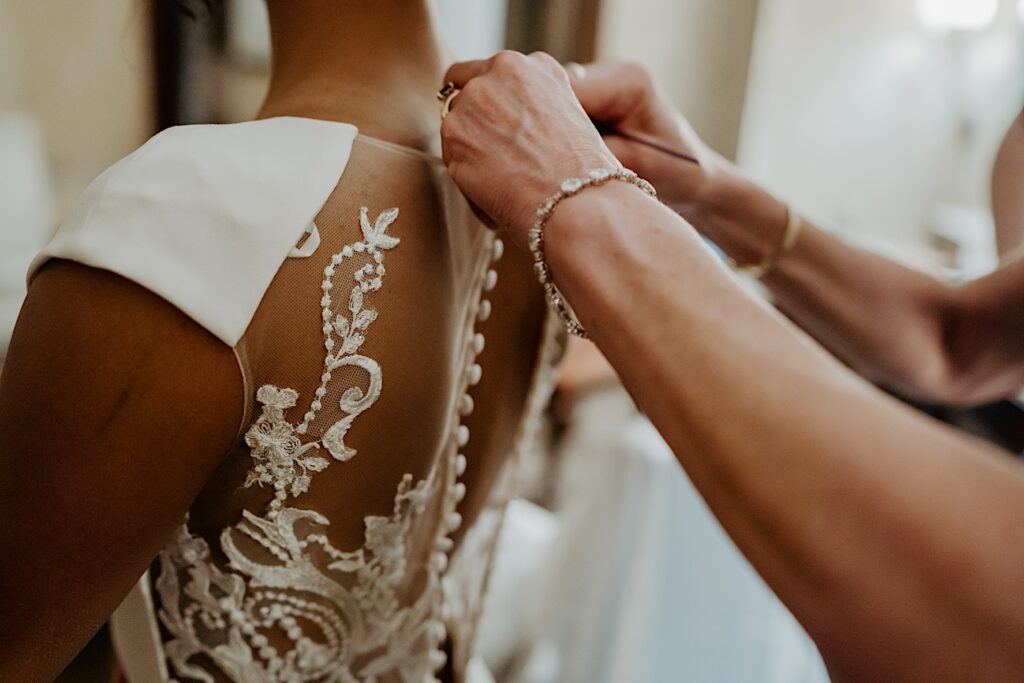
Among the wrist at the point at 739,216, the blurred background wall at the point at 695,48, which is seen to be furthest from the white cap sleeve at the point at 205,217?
the blurred background wall at the point at 695,48

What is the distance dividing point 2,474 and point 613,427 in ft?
4.46

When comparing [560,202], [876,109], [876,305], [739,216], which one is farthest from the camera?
[876,109]

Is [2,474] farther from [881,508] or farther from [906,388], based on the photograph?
[906,388]

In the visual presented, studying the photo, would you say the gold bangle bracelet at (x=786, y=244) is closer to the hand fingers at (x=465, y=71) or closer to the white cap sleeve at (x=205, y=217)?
the hand fingers at (x=465, y=71)

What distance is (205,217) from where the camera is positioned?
47 centimetres

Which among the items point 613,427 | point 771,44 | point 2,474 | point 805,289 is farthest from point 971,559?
point 771,44

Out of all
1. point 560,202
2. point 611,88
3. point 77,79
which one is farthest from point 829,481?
point 77,79

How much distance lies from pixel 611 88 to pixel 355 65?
25 cm

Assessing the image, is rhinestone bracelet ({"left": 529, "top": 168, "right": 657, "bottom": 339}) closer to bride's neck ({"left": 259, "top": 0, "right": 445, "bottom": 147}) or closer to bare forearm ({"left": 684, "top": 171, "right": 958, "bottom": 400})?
bride's neck ({"left": 259, "top": 0, "right": 445, "bottom": 147})

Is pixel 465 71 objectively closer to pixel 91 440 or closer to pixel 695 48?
pixel 91 440

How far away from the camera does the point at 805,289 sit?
1022 mm

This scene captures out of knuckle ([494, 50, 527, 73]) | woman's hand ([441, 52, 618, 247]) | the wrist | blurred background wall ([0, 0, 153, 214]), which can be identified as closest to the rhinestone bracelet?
woman's hand ([441, 52, 618, 247])

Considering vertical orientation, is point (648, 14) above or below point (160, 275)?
above

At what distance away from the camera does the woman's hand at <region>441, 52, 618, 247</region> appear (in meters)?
0.51
